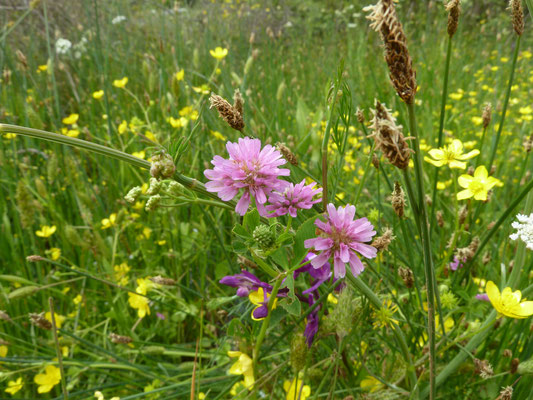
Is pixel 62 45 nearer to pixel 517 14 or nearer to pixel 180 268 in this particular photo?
pixel 180 268

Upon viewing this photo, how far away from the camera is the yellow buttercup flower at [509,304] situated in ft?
1.49

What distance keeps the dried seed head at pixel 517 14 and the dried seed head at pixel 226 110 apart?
0.39m

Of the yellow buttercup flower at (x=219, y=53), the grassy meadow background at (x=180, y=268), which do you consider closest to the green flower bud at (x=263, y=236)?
the grassy meadow background at (x=180, y=268)

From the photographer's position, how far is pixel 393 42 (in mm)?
265

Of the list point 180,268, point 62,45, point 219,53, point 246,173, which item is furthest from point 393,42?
point 62,45

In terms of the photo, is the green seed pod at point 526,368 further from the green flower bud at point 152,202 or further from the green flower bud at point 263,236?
the green flower bud at point 152,202

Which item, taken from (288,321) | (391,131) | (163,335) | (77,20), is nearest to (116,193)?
(163,335)

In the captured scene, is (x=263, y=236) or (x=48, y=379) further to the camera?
(x=48, y=379)

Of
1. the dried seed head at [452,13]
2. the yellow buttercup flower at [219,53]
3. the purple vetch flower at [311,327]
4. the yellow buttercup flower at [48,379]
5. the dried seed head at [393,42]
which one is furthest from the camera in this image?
the yellow buttercup flower at [219,53]

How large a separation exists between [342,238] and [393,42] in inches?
8.0

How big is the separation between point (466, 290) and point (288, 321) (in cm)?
32

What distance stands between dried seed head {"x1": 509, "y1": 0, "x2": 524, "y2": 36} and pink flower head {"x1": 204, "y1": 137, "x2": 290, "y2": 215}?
39cm

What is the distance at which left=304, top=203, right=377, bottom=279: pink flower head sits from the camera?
1.31ft

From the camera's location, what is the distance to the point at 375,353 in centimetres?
82
